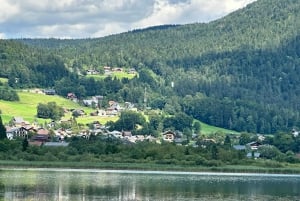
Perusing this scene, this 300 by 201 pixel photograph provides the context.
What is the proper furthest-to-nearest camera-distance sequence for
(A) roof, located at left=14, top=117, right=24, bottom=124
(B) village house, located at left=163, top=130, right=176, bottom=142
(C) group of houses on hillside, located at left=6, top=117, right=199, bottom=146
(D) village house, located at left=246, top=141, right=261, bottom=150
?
(B) village house, located at left=163, top=130, right=176, bottom=142 < (A) roof, located at left=14, top=117, right=24, bottom=124 < (D) village house, located at left=246, top=141, right=261, bottom=150 < (C) group of houses on hillside, located at left=6, top=117, right=199, bottom=146

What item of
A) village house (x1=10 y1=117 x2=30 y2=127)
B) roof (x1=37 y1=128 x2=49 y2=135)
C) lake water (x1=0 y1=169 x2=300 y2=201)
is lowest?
lake water (x1=0 y1=169 x2=300 y2=201)

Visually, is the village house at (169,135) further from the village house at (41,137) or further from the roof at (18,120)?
the village house at (41,137)

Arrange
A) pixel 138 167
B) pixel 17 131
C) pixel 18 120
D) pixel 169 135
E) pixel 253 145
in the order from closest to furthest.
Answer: pixel 138 167 → pixel 17 131 → pixel 253 145 → pixel 18 120 → pixel 169 135

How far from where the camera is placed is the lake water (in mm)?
69056

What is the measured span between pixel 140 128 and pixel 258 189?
112553 mm

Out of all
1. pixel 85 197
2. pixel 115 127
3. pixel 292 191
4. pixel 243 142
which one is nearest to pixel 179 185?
pixel 292 191

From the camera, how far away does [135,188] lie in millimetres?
78812

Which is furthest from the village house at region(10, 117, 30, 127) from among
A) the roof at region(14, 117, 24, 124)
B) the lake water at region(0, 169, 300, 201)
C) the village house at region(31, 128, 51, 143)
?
the lake water at region(0, 169, 300, 201)

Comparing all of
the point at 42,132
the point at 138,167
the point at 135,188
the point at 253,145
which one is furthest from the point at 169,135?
the point at 135,188

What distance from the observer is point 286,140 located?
157625 millimetres

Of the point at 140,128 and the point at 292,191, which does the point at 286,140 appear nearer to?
the point at 140,128

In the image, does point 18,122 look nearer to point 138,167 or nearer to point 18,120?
point 18,120

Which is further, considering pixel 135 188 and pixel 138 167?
pixel 138 167

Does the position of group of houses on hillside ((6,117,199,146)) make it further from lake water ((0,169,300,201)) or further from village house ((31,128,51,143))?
lake water ((0,169,300,201))
